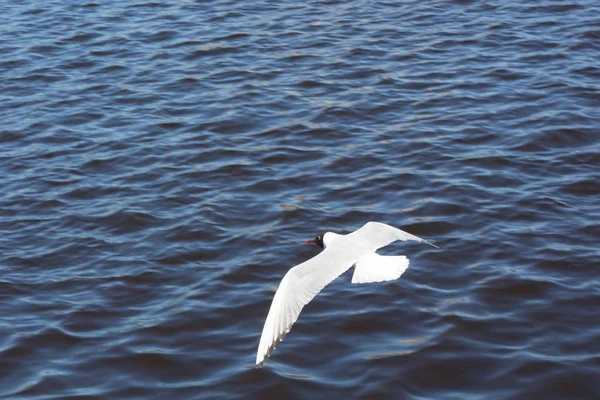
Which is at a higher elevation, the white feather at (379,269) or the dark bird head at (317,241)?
the white feather at (379,269)

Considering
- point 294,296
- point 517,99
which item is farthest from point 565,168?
point 294,296

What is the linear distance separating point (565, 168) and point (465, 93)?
216 centimetres

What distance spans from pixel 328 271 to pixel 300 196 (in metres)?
2.54

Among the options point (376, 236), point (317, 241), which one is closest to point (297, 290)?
point (376, 236)

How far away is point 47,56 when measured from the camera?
42.1 feet

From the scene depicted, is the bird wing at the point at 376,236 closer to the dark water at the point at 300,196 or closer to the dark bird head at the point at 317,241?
the dark bird head at the point at 317,241

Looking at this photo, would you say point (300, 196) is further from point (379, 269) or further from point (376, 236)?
point (379, 269)

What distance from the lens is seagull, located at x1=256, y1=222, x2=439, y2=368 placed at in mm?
5820

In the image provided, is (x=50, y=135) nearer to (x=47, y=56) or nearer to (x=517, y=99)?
(x=47, y=56)

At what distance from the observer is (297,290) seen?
237 inches

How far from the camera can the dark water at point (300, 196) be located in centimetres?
641

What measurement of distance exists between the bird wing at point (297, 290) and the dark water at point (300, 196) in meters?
0.54

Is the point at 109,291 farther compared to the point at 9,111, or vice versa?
the point at 9,111

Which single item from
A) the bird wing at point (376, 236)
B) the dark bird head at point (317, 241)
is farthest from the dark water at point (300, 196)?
the bird wing at point (376, 236)
